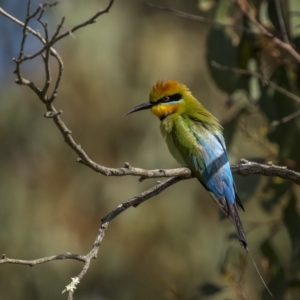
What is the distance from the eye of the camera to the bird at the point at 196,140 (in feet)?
7.55

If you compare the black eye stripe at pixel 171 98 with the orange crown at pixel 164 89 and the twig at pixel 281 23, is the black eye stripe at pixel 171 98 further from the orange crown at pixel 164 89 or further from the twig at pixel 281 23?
the twig at pixel 281 23

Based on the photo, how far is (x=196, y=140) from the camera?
95.7 inches

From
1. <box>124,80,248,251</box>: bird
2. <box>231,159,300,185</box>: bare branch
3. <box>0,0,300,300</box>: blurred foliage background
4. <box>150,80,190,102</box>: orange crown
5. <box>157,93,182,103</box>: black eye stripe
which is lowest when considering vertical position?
<box>231,159,300,185</box>: bare branch

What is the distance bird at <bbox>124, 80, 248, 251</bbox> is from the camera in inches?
90.6

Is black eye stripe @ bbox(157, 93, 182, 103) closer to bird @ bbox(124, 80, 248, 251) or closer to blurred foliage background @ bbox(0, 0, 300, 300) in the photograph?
bird @ bbox(124, 80, 248, 251)

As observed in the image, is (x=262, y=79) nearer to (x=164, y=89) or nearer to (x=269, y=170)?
(x=164, y=89)

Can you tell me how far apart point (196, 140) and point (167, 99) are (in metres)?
0.25

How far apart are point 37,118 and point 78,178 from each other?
20.8 inches

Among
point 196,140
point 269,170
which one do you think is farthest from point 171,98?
point 269,170

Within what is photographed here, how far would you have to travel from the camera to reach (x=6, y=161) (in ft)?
16.4

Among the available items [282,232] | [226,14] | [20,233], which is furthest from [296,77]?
[20,233]

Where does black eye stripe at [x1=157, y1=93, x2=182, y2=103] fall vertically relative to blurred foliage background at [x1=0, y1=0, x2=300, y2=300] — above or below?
below

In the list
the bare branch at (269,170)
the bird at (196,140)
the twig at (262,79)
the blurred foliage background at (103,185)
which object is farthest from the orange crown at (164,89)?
the blurred foliage background at (103,185)

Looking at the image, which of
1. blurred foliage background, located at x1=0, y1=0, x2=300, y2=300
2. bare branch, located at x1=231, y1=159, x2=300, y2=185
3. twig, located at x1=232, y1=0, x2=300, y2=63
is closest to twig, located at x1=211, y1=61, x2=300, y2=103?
twig, located at x1=232, y1=0, x2=300, y2=63
